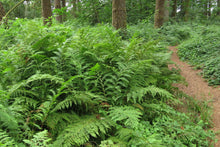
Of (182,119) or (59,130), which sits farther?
(182,119)

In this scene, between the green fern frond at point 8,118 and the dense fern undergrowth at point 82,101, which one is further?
the dense fern undergrowth at point 82,101

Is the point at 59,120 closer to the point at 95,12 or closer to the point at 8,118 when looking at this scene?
the point at 8,118

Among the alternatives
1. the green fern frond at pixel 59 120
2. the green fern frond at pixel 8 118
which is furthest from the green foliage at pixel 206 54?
the green fern frond at pixel 8 118

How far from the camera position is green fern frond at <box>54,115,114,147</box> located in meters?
1.92

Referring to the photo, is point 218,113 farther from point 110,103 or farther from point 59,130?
point 59,130

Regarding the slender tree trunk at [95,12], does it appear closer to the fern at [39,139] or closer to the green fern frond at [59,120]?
the green fern frond at [59,120]

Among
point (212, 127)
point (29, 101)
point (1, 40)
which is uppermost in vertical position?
point (1, 40)

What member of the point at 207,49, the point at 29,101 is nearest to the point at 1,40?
the point at 29,101

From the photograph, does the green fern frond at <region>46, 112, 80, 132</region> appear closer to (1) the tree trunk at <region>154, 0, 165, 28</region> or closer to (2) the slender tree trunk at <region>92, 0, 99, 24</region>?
(1) the tree trunk at <region>154, 0, 165, 28</region>

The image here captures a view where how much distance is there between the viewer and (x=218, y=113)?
3.58 metres

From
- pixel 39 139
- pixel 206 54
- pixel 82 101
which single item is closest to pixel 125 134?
pixel 82 101

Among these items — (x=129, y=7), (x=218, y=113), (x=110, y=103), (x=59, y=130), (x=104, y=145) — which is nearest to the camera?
(x=104, y=145)

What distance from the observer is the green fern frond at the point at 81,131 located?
1917 millimetres

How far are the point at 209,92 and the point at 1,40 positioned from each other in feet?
17.7
